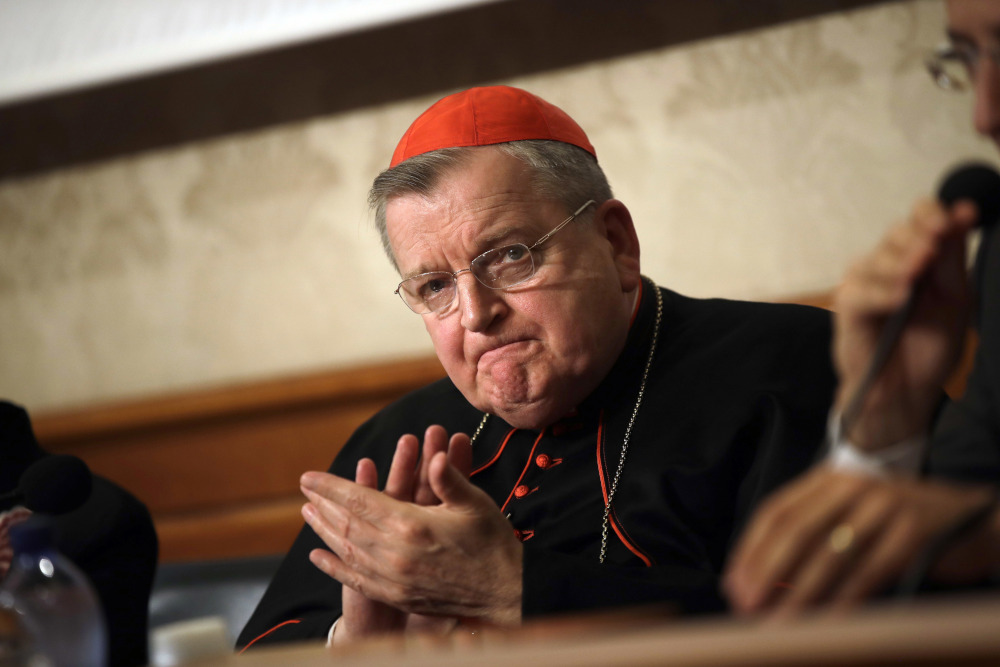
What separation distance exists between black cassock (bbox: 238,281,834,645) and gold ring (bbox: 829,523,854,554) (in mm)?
650

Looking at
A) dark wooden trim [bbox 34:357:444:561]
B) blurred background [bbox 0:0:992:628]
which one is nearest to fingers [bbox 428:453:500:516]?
blurred background [bbox 0:0:992:628]

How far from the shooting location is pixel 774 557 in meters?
0.86

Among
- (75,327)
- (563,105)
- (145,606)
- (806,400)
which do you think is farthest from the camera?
(75,327)

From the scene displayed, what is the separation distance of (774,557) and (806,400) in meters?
1.04

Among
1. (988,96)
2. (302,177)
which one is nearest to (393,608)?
(988,96)

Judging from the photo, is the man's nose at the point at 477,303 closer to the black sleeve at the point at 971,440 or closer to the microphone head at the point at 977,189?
the black sleeve at the point at 971,440

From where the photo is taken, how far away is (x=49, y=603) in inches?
48.3

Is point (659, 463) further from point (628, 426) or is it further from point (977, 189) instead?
point (977, 189)

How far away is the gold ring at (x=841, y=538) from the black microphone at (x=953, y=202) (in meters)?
0.12

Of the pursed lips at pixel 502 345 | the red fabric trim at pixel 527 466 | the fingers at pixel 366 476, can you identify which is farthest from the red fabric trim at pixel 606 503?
the fingers at pixel 366 476

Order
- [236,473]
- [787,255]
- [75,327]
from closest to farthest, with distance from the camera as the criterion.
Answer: [787,255], [236,473], [75,327]

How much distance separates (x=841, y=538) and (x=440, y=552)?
818 millimetres

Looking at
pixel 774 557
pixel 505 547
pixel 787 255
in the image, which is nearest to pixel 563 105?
pixel 787 255

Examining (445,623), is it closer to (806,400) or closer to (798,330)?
(806,400)
